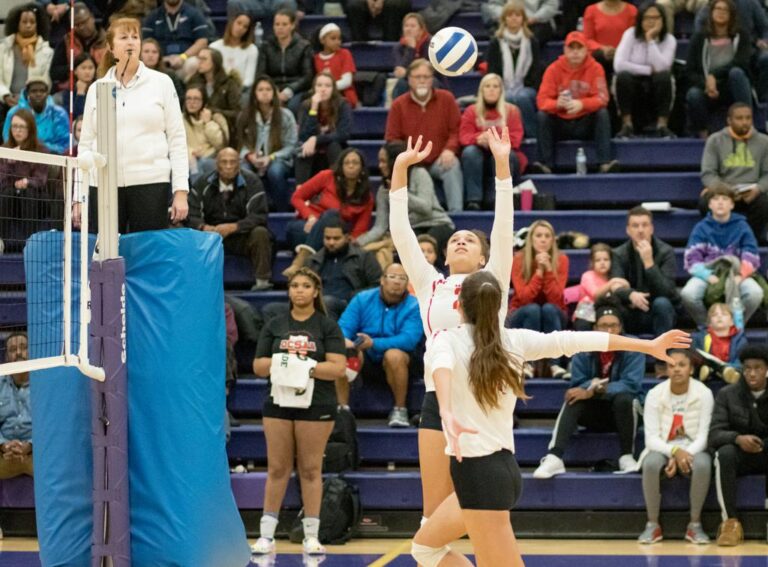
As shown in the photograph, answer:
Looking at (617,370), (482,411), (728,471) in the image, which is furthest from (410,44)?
(482,411)

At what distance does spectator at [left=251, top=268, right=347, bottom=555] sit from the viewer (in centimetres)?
1076

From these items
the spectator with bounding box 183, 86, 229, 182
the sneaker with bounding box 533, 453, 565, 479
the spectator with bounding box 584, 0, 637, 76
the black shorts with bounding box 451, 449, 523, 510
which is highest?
the spectator with bounding box 584, 0, 637, 76

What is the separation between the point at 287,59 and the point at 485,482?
10041 mm

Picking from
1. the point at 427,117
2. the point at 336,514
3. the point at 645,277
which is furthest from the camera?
the point at 427,117

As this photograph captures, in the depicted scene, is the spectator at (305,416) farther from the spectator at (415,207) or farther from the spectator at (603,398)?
the spectator at (415,207)

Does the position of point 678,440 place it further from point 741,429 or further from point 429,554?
point 429,554

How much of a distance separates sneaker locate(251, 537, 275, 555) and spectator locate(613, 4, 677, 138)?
6.41 metres

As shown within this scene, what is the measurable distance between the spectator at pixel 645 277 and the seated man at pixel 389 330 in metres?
1.86

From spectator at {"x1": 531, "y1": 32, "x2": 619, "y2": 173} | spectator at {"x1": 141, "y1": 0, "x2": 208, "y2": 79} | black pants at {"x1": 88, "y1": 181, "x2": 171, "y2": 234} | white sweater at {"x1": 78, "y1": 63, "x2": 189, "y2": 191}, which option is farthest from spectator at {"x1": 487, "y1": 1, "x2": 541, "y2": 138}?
black pants at {"x1": 88, "y1": 181, "x2": 171, "y2": 234}

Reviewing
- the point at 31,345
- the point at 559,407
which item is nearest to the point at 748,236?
the point at 559,407

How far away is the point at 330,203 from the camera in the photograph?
44.4 ft

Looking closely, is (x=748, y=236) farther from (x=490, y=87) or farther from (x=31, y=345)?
(x=31, y=345)

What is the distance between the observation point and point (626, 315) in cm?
1211

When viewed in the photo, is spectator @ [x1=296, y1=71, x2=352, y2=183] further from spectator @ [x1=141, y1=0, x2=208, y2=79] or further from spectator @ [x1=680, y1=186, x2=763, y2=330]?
spectator @ [x1=680, y1=186, x2=763, y2=330]
